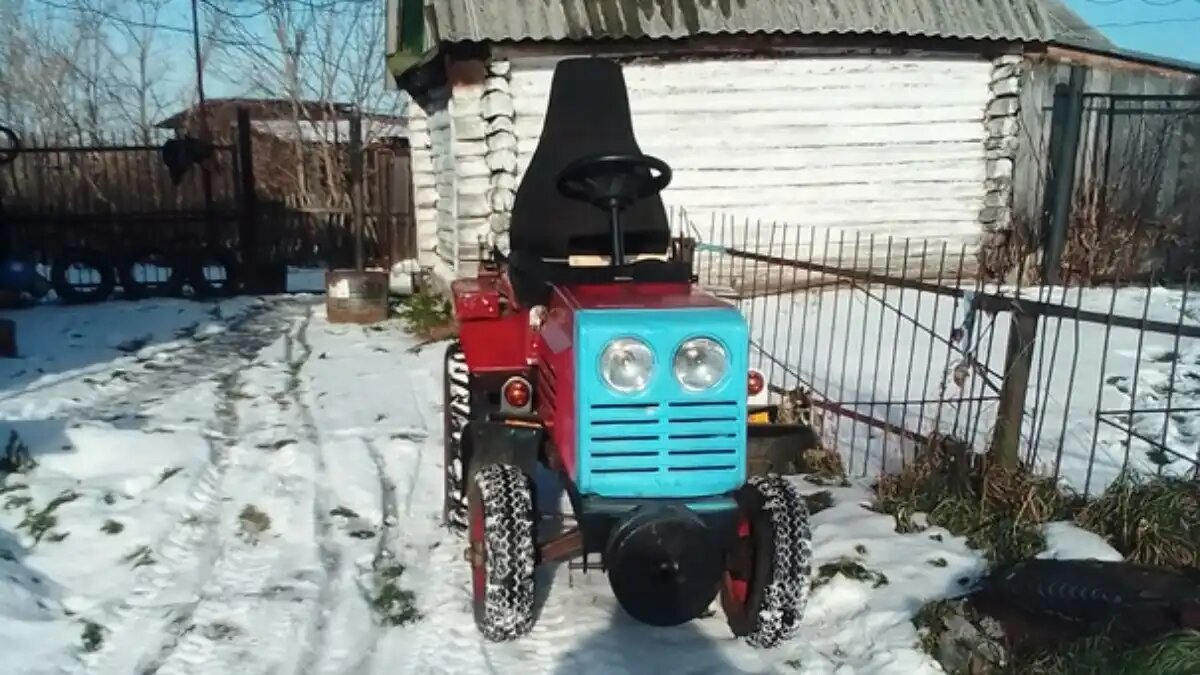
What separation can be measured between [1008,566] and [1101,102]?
1032 centimetres

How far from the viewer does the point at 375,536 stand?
16.0 feet

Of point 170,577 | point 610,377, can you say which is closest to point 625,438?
point 610,377

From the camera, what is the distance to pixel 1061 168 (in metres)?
9.70

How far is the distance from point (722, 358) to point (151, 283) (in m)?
11.1

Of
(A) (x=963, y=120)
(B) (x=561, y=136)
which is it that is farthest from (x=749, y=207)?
(B) (x=561, y=136)

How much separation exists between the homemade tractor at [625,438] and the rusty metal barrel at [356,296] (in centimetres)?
656

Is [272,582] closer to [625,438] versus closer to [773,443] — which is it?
[625,438]

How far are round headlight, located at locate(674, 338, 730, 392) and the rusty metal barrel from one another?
7930 millimetres

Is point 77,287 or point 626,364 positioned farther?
point 77,287

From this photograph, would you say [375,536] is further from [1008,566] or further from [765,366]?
[765,366]

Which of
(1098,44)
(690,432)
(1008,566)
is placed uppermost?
(1098,44)

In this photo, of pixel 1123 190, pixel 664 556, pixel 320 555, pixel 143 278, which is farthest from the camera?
pixel 143 278

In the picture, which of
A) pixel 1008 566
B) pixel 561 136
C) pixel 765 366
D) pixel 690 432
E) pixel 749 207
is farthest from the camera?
pixel 749 207

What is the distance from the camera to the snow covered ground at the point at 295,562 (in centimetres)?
367
